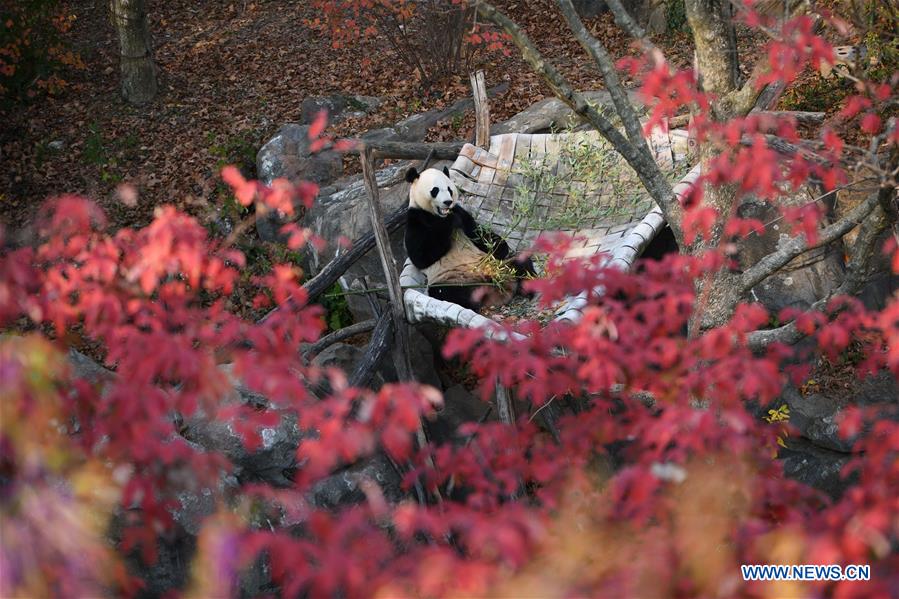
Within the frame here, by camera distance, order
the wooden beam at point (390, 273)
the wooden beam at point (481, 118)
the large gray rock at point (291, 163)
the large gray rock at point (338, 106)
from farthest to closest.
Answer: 1. the large gray rock at point (338, 106)
2. the large gray rock at point (291, 163)
3. the wooden beam at point (481, 118)
4. the wooden beam at point (390, 273)

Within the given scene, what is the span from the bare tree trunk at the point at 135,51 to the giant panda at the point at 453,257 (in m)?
4.98

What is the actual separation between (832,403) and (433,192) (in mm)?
2899

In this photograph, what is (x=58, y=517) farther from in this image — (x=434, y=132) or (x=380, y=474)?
(x=434, y=132)

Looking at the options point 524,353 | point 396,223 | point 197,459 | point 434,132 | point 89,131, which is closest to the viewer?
point 197,459

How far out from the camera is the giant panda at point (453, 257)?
5418mm

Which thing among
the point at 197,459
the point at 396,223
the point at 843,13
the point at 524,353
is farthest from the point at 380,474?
the point at 843,13

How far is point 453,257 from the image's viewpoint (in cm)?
554

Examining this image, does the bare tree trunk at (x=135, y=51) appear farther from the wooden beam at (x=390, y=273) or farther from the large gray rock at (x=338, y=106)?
the wooden beam at (x=390, y=273)

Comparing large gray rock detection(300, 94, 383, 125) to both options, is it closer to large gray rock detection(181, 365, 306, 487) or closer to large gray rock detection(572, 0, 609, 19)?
large gray rock detection(572, 0, 609, 19)

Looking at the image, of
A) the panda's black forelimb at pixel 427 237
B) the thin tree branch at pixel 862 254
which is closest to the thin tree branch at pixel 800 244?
the thin tree branch at pixel 862 254

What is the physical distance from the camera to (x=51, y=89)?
30.1 feet

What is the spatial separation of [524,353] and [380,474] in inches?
102

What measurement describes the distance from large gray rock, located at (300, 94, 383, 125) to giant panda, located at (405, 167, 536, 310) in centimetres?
336

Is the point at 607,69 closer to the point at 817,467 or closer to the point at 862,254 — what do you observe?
the point at 862,254
